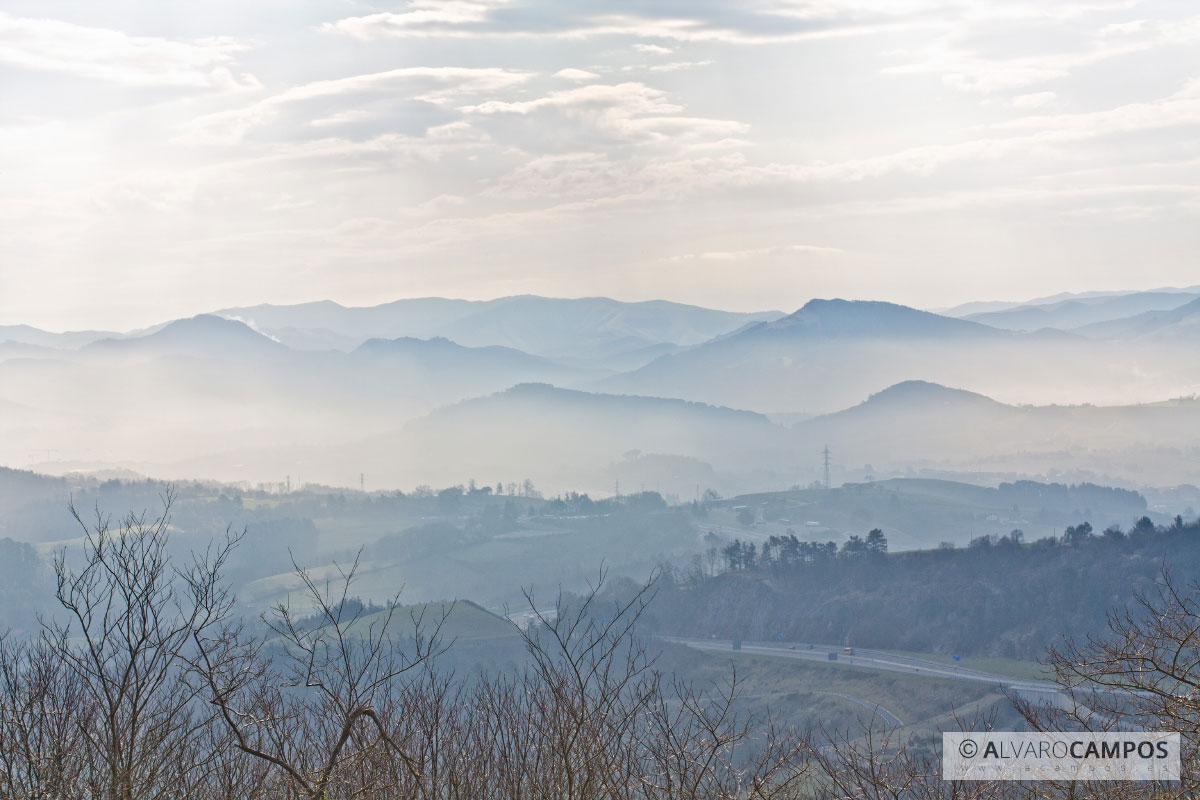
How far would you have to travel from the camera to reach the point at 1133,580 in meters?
71.9

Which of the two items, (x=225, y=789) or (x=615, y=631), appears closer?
(x=225, y=789)

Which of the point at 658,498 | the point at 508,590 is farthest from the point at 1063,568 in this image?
the point at 658,498

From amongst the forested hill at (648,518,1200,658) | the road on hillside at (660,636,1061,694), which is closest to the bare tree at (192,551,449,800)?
the road on hillside at (660,636,1061,694)

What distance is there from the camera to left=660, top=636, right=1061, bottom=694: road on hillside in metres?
59.4

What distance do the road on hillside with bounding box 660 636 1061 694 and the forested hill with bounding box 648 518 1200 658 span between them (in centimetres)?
230

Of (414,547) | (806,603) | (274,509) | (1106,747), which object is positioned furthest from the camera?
(274,509)

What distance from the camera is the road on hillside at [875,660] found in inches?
2339

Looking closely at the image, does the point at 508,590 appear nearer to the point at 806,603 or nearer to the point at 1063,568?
the point at 806,603

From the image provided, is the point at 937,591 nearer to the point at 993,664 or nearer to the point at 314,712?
the point at 993,664

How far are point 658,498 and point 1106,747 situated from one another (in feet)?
528

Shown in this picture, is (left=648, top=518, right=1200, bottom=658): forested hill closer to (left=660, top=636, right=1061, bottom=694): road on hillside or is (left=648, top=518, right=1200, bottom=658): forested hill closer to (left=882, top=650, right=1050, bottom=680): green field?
(left=882, top=650, right=1050, bottom=680): green field

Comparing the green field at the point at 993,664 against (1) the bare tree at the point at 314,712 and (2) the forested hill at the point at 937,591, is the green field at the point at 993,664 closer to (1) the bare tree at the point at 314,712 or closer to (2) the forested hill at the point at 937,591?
(2) the forested hill at the point at 937,591

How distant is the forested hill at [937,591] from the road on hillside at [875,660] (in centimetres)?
230

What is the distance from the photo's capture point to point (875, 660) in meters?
69.3
